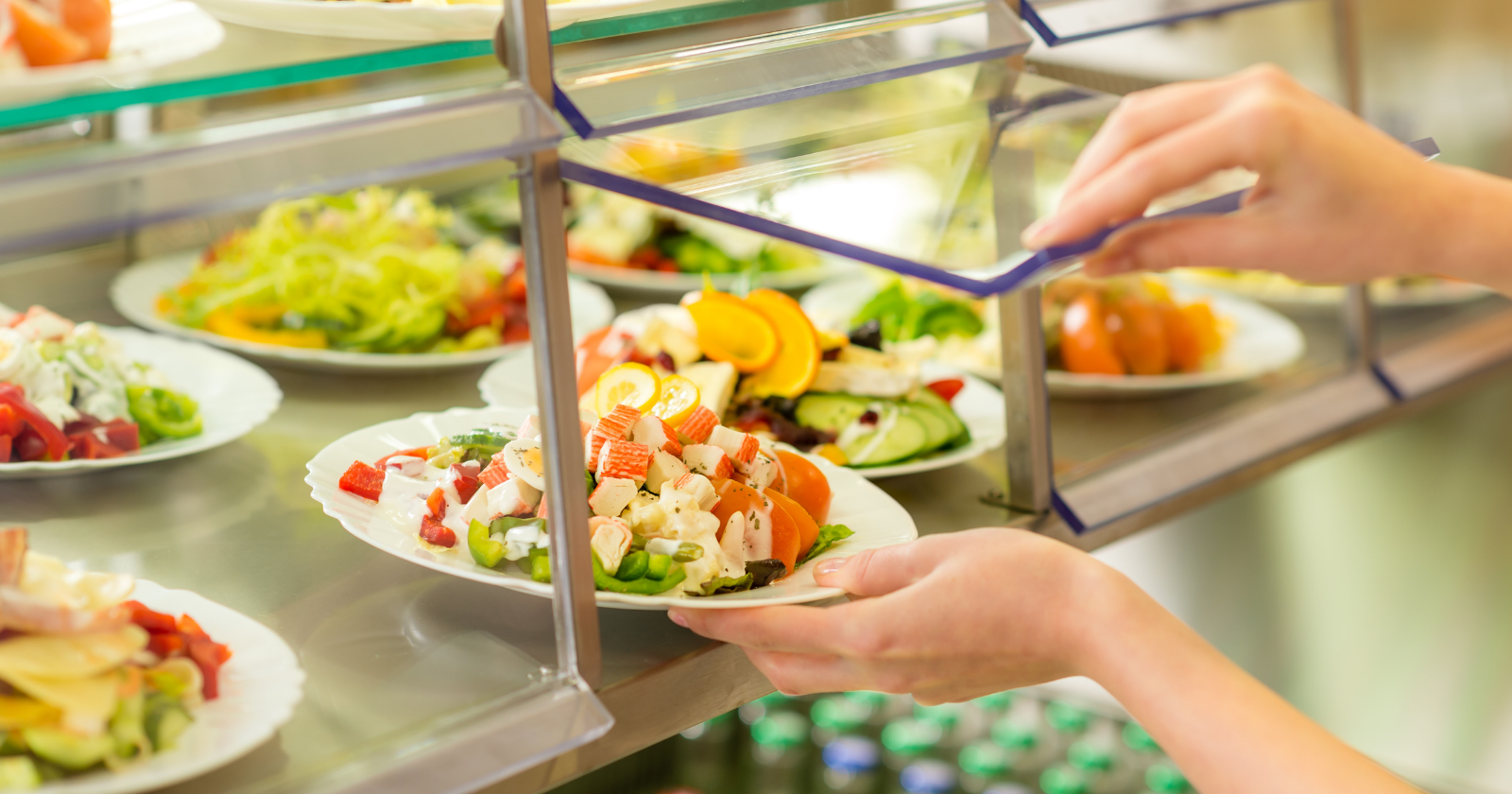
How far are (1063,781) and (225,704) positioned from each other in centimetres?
169

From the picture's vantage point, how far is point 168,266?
1.36m

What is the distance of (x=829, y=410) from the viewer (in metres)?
1.14

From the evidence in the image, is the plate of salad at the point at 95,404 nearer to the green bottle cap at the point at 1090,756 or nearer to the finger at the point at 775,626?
the finger at the point at 775,626

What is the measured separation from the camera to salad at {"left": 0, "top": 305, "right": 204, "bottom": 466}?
36.3 inches

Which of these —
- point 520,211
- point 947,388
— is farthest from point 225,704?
point 947,388

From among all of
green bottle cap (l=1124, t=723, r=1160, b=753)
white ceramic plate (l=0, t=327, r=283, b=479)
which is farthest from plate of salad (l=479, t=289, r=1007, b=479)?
green bottle cap (l=1124, t=723, r=1160, b=753)

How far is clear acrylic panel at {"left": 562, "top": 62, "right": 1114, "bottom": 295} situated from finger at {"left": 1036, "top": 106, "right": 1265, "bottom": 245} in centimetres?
4

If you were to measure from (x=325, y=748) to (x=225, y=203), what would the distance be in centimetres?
32

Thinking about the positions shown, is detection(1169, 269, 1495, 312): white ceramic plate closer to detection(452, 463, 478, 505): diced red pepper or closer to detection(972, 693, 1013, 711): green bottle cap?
detection(972, 693, 1013, 711): green bottle cap

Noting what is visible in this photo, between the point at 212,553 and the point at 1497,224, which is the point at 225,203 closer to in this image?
the point at 212,553

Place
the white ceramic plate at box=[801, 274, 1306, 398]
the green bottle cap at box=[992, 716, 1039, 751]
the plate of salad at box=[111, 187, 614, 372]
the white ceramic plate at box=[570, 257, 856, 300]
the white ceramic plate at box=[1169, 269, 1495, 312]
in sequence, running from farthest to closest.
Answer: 1. the green bottle cap at box=[992, 716, 1039, 751]
2. the white ceramic plate at box=[1169, 269, 1495, 312]
3. the white ceramic plate at box=[570, 257, 856, 300]
4. the white ceramic plate at box=[801, 274, 1306, 398]
5. the plate of salad at box=[111, 187, 614, 372]

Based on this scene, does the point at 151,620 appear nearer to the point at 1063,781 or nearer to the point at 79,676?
the point at 79,676

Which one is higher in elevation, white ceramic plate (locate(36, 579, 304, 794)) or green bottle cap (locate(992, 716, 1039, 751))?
white ceramic plate (locate(36, 579, 304, 794))

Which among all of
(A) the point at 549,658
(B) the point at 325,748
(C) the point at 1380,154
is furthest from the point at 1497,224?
(B) the point at 325,748
